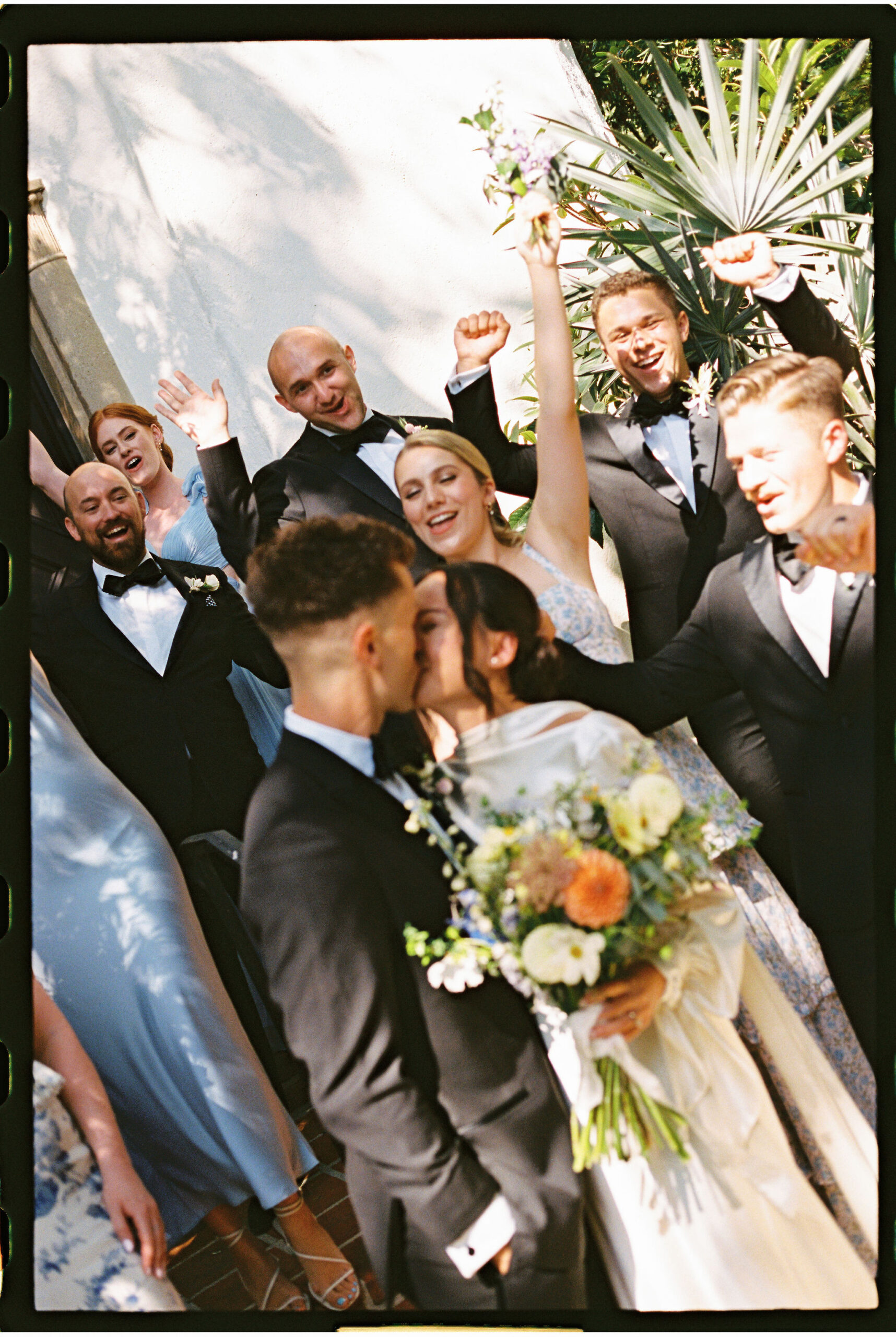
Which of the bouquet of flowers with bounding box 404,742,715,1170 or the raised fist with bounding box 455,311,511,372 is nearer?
the bouquet of flowers with bounding box 404,742,715,1170

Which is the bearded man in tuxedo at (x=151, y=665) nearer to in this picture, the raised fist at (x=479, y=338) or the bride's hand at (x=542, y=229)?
the raised fist at (x=479, y=338)

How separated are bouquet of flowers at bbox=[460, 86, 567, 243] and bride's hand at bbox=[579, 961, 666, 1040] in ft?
8.05

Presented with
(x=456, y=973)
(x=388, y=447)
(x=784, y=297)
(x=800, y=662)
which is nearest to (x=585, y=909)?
(x=456, y=973)

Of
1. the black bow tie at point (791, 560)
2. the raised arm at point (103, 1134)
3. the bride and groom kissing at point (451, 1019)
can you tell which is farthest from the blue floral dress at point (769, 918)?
the raised arm at point (103, 1134)

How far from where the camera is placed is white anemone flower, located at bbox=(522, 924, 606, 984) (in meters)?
2.80

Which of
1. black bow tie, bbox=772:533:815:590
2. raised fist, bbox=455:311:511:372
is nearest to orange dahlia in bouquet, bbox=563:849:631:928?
black bow tie, bbox=772:533:815:590

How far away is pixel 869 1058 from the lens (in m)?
3.36

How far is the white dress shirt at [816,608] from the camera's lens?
129 inches

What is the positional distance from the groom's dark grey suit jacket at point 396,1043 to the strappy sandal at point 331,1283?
0.37m

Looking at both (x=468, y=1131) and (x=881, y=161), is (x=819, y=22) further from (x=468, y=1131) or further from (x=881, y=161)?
(x=468, y=1131)

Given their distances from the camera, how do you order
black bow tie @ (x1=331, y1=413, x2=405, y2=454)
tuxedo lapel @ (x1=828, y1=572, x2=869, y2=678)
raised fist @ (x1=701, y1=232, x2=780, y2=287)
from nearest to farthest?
tuxedo lapel @ (x1=828, y1=572, x2=869, y2=678) < raised fist @ (x1=701, y1=232, x2=780, y2=287) < black bow tie @ (x1=331, y1=413, x2=405, y2=454)

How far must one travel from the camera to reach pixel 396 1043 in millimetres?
2926

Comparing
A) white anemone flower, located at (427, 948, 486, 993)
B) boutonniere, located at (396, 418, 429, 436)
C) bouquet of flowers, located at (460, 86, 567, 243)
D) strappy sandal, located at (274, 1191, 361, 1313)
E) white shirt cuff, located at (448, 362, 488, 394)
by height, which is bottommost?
strappy sandal, located at (274, 1191, 361, 1313)

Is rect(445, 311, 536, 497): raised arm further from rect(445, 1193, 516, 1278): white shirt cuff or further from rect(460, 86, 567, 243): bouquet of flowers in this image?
rect(445, 1193, 516, 1278): white shirt cuff
